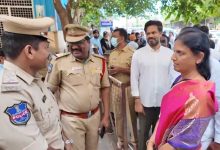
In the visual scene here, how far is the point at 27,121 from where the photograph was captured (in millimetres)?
1443

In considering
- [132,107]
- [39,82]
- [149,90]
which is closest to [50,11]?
[132,107]

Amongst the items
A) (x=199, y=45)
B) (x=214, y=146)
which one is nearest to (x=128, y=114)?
(x=214, y=146)

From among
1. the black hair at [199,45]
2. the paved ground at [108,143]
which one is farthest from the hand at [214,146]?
the paved ground at [108,143]

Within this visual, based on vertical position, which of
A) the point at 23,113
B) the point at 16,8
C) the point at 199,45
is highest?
the point at 16,8

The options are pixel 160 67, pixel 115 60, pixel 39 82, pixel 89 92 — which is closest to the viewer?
pixel 39 82

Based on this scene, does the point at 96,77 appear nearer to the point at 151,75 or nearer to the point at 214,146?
Result: the point at 151,75

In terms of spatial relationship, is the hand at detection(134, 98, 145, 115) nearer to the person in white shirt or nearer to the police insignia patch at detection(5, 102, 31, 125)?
the person in white shirt

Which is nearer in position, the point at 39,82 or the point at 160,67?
the point at 39,82

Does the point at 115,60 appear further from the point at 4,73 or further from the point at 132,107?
the point at 4,73

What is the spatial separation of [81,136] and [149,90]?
110 cm

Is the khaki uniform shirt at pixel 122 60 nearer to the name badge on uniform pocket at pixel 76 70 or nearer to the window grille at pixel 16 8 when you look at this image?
the name badge on uniform pocket at pixel 76 70

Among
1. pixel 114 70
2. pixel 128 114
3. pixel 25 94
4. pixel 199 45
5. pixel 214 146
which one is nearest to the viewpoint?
pixel 25 94

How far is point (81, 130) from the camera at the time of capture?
2.82m

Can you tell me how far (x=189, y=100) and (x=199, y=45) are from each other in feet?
1.19
